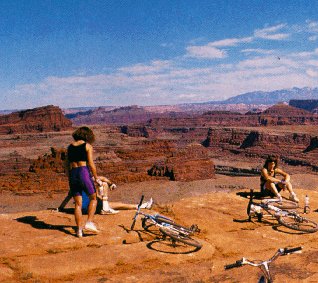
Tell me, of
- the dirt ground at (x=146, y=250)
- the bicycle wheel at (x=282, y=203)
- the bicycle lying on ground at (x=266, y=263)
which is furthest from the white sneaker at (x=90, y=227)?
the bicycle wheel at (x=282, y=203)

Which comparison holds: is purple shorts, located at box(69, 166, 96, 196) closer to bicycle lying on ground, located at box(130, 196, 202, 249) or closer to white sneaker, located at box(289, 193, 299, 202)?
bicycle lying on ground, located at box(130, 196, 202, 249)

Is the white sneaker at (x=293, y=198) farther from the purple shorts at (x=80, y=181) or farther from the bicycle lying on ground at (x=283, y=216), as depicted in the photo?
the purple shorts at (x=80, y=181)

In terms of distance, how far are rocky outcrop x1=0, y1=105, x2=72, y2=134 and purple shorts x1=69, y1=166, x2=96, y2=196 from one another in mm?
91120

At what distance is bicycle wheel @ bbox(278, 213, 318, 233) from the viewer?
652 cm

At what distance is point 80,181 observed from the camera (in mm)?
5801

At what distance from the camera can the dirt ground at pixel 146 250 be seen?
4.37m

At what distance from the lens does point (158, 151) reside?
57.8 metres

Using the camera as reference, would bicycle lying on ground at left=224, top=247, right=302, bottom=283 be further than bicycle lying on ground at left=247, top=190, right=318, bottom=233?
No

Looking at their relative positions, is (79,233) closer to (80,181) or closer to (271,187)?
(80,181)

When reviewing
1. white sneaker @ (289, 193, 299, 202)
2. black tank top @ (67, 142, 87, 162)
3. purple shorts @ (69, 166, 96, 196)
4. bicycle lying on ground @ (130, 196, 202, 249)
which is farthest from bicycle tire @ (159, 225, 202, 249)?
white sneaker @ (289, 193, 299, 202)

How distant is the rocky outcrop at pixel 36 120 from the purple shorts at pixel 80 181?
91.1m

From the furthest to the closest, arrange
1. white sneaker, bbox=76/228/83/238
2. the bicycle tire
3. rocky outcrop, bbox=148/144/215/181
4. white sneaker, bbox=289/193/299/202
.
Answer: rocky outcrop, bbox=148/144/215/181
white sneaker, bbox=289/193/299/202
white sneaker, bbox=76/228/83/238
the bicycle tire

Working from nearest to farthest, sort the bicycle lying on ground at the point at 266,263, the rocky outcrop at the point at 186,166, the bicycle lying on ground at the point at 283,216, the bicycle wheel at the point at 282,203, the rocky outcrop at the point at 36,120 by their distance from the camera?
1. the bicycle lying on ground at the point at 266,263
2. the bicycle lying on ground at the point at 283,216
3. the bicycle wheel at the point at 282,203
4. the rocky outcrop at the point at 186,166
5. the rocky outcrop at the point at 36,120

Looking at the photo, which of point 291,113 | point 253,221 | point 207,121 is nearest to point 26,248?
point 253,221
